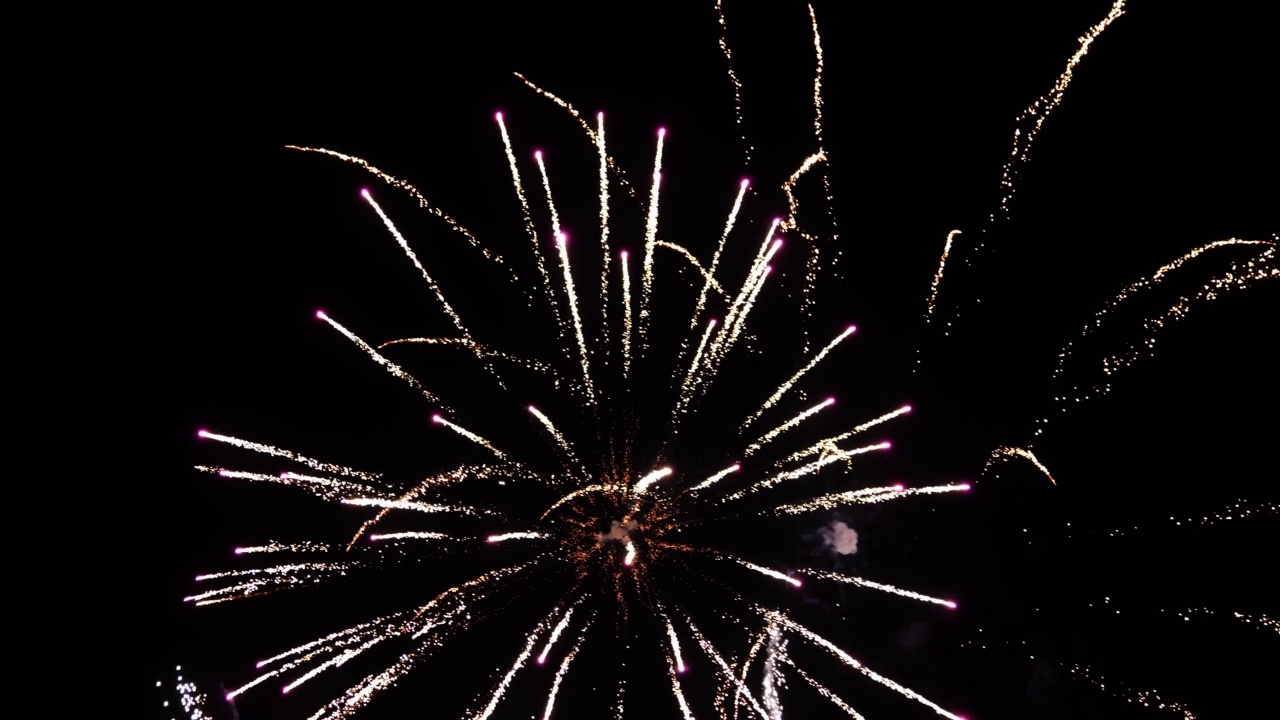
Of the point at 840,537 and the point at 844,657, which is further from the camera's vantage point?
the point at 840,537

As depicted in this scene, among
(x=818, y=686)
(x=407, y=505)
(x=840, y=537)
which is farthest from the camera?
(x=840, y=537)

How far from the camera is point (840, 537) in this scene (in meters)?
12.3

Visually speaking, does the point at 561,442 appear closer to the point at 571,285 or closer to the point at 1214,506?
the point at 571,285

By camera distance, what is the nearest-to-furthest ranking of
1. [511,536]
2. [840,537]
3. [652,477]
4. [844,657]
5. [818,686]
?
[652,477], [511,536], [818,686], [844,657], [840,537]

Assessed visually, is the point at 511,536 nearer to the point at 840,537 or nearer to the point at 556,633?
Answer: the point at 556,633

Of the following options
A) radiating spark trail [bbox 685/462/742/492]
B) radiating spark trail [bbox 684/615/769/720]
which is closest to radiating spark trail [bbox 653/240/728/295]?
radiating spark trail [bbox 685/462/742/492]

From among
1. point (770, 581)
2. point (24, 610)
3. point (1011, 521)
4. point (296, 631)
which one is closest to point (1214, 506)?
point (1011, 521)

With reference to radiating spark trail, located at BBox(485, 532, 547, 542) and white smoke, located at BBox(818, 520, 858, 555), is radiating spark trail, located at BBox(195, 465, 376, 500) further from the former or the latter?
white smoke, located at BBox(818, 520, 858, 555)

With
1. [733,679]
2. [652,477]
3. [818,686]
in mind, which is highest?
[652,477]

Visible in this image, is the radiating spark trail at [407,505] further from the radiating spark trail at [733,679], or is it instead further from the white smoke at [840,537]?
the white smoke at [840,537]

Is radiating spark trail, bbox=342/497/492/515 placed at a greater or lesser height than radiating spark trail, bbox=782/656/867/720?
greater

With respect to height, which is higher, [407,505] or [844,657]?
[407,505]

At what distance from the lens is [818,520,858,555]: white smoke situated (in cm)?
1219

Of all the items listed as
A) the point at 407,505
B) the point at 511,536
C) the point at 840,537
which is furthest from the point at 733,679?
the point at 407,505
